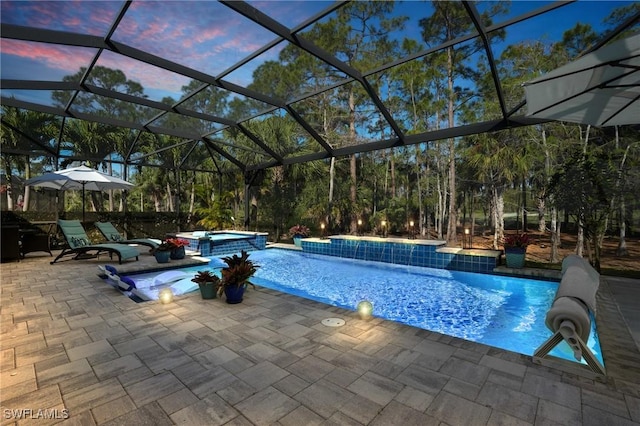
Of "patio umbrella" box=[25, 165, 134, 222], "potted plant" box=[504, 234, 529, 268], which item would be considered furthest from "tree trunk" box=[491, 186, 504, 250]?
"patio umbrella" box=[25, 165, 134, 222]

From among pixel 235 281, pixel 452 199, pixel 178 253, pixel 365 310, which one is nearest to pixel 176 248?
pixel 178 253

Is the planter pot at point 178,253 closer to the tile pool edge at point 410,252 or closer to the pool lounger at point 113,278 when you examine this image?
the pool lounger at point 113,278

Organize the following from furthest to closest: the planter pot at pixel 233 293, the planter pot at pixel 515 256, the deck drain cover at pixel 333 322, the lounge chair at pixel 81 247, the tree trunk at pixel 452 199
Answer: the tree trunk at pixel 452 199
the lounge chair at pixel 81 247
the planter pot at pixel 515 256
the planter pot at pixel 233 293
the deck drain cover at pixel 333 322

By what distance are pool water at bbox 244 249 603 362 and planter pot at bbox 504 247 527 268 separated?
375 mm

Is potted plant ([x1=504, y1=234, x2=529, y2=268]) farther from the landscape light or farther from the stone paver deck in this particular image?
the landscape light

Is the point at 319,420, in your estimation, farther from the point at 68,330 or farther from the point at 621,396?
the point at 68,330

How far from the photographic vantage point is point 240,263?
14.9ft

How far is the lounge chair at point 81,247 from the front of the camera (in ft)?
22.7

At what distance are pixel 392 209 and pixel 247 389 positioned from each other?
17.7m

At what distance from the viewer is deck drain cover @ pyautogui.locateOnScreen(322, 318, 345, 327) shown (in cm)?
346

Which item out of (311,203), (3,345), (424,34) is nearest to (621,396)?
(3,345)

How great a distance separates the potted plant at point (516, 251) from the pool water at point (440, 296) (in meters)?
0.40

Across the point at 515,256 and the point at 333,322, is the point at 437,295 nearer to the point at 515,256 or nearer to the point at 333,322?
the point at 515,256

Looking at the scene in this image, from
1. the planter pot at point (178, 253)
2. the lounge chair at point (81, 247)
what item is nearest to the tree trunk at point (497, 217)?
the planter pot at point (178, 253)
